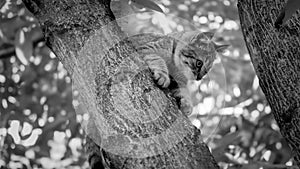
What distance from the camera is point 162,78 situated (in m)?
1.70

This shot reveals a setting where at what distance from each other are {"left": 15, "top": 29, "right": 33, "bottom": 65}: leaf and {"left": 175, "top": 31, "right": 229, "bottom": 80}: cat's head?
733 mm

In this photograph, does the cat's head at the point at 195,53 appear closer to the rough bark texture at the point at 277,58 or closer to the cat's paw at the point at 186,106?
the cat's paw at the point at 186,106

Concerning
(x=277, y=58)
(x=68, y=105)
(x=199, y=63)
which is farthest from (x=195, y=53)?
(x=68, y=105)

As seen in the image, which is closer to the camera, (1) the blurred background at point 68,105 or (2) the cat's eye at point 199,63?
(2) the cat's eye at point 199,63

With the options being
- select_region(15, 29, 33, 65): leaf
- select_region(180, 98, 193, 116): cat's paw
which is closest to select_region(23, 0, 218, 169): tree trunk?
select_region(180, 98, 193, 116): cat's paw

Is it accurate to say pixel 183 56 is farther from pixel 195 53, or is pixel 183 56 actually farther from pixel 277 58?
pixel 277 58

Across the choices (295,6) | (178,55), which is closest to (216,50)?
(178,55)

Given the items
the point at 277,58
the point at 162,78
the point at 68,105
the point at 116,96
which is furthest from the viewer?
the point at 68,105

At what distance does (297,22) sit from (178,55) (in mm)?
727

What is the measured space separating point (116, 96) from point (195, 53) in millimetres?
987

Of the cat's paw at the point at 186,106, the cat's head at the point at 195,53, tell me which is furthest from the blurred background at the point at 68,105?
the cat's paw at the point at 186,106

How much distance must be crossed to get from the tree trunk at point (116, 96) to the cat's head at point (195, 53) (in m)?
0.72

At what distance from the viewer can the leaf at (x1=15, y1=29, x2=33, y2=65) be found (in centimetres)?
246

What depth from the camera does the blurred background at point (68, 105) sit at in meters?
2.70
